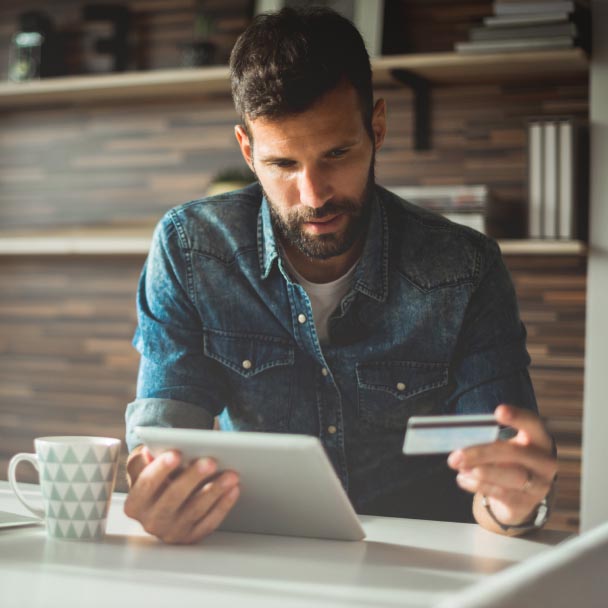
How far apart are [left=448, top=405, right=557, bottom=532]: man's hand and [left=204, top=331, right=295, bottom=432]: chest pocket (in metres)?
0.54

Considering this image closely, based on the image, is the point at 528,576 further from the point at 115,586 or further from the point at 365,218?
the point at 365,218

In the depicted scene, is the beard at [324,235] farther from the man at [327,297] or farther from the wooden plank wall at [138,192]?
the wooden plank wall at [138,192]

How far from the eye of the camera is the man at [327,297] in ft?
4.87

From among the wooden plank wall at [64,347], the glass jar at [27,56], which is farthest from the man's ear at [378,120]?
the glass jar at [27,56]

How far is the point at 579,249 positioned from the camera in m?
2.45

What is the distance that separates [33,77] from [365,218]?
6.10ft

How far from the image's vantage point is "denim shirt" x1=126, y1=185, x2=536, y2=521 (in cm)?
160

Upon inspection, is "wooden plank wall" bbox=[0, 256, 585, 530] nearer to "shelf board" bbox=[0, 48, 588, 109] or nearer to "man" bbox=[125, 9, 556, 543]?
"shelf board" bbox=[0, 48, 588, 109]

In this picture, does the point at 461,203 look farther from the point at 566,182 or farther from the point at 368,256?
the point at 368,256

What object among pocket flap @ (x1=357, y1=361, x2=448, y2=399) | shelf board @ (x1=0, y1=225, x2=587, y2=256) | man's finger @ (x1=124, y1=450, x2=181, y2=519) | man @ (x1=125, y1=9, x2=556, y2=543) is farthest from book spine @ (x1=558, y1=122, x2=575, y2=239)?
man's finger @ (x1=124, y1=450, x2=181, y2=519)

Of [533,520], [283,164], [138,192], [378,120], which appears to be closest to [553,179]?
[378,120]

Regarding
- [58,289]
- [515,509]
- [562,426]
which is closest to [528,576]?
[515,509]

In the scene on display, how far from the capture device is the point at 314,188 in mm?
1491

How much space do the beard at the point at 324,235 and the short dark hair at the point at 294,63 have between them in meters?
0.14
